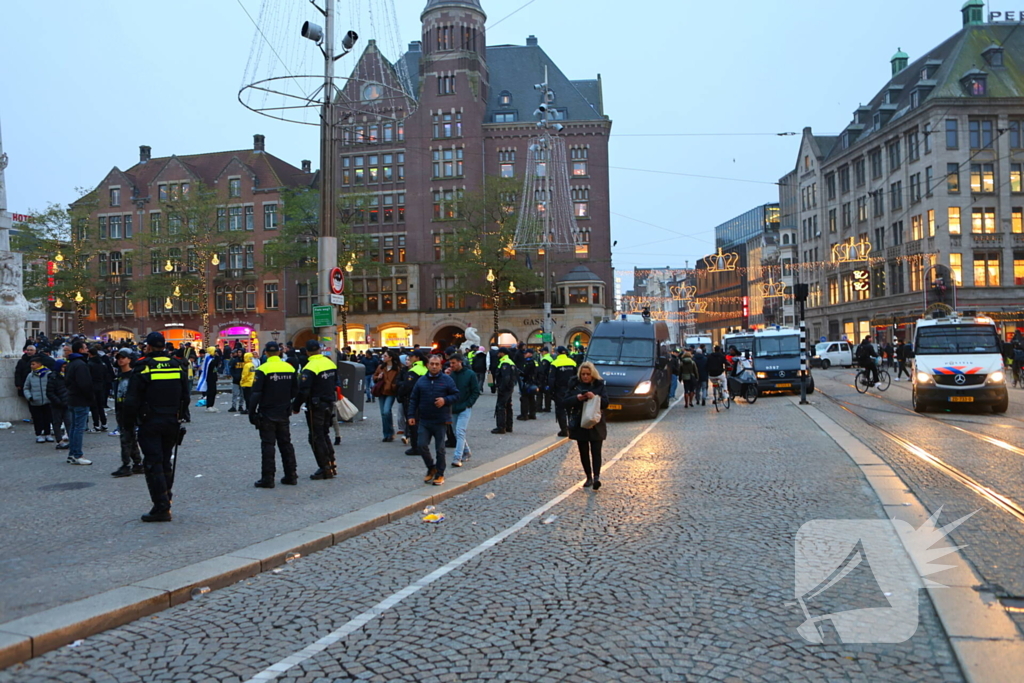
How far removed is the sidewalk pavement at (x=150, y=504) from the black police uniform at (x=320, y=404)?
291mm

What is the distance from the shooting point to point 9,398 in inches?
672

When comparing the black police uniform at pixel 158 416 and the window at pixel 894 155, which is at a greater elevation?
the window at pixel 894 155

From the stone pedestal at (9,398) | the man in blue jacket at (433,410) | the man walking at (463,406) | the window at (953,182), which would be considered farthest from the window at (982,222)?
the stone pedestal at (9,398)

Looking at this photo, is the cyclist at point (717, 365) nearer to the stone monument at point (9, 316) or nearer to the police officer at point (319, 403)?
the police officer at point (319, 403)

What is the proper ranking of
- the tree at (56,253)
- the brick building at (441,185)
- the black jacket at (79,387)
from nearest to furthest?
the black jacket at (79,387) < the tree at (56,253) < the brick building at (441,185)

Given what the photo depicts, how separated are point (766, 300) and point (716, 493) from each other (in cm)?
8665

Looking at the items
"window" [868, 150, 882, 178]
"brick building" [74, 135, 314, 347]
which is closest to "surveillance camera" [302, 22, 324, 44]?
"brick building" [74, 135, 314, 347]

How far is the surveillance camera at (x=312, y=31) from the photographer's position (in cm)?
1470

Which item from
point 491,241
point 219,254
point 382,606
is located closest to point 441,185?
point 491,241

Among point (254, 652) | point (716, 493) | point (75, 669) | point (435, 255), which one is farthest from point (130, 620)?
point (435, 255)

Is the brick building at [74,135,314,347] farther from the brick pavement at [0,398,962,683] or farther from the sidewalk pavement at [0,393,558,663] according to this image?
the brick pavement at [0,398,962,683]

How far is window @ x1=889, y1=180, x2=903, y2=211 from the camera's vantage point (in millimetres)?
58688

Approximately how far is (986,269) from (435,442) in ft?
177

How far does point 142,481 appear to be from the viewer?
34.1 feet
